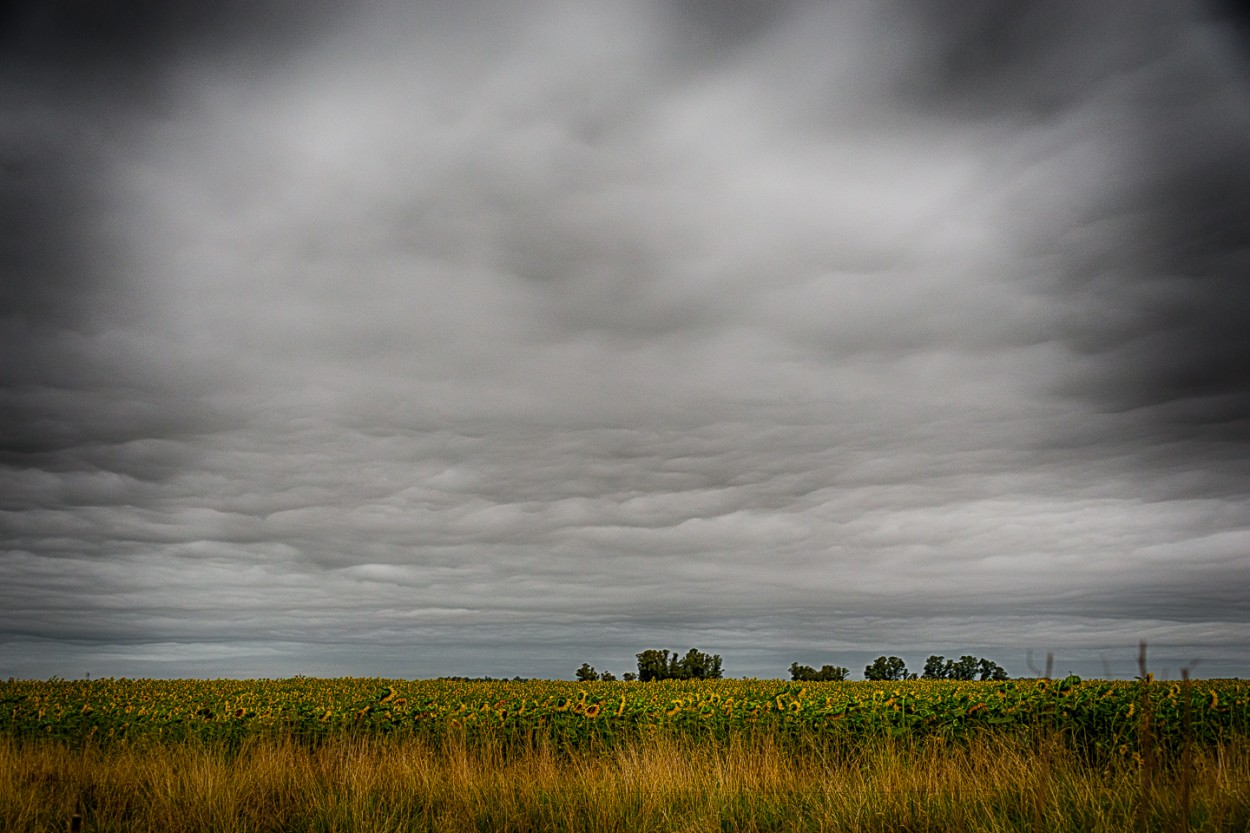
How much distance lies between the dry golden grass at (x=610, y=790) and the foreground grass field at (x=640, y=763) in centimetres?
4

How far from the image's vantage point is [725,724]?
1177 cm

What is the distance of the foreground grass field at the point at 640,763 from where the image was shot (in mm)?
7500

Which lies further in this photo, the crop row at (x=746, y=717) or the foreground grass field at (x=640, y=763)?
the crop row at (x=746, y=717)

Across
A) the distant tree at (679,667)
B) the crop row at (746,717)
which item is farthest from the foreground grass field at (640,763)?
the distant tree at (679,667)

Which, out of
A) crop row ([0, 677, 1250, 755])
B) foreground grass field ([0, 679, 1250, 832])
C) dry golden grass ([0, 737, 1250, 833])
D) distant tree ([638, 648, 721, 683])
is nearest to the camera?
dry golden grass ([0, 737, 1250, 833])

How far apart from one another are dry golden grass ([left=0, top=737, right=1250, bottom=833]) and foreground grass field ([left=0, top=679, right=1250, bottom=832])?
4 centimetres

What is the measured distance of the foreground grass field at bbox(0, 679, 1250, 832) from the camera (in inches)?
295

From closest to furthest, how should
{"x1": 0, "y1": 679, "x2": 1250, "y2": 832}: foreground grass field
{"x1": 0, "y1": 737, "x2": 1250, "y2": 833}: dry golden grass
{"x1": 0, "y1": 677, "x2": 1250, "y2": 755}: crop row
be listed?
1. {"x1": 0, "y1": 737, "x2": 1250, "y2": 833}: dry golden grass
2. {"x1": 0, "y1": 679, "x2": 1250, "y2": 832}: foreground grass field
3. {"x1": 0, "y1": 677, "x2": 1250, "y2": 755}: crop row

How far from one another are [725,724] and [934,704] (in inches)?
118

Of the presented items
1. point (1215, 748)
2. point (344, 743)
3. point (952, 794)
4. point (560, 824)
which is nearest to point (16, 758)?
point (344, 743)

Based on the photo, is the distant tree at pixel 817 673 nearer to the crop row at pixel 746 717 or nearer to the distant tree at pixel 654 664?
the distant tree at pixel 654 664

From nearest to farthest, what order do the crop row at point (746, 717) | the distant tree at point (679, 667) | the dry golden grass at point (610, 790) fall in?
1. the dry golden grass at point (610, 790)
2. the crop row at point (746, 717)
3. the distant tree at point (679, 667)

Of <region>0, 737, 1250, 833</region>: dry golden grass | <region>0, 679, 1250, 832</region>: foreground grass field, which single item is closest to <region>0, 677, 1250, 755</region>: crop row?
<region>0, 679, 1250, 832</region>: foreground grass field

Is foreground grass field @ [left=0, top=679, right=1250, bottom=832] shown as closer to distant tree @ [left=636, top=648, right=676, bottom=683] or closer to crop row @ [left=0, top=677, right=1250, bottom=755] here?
crop row @ [left=0, top=677, right=1250, bottom=755]
